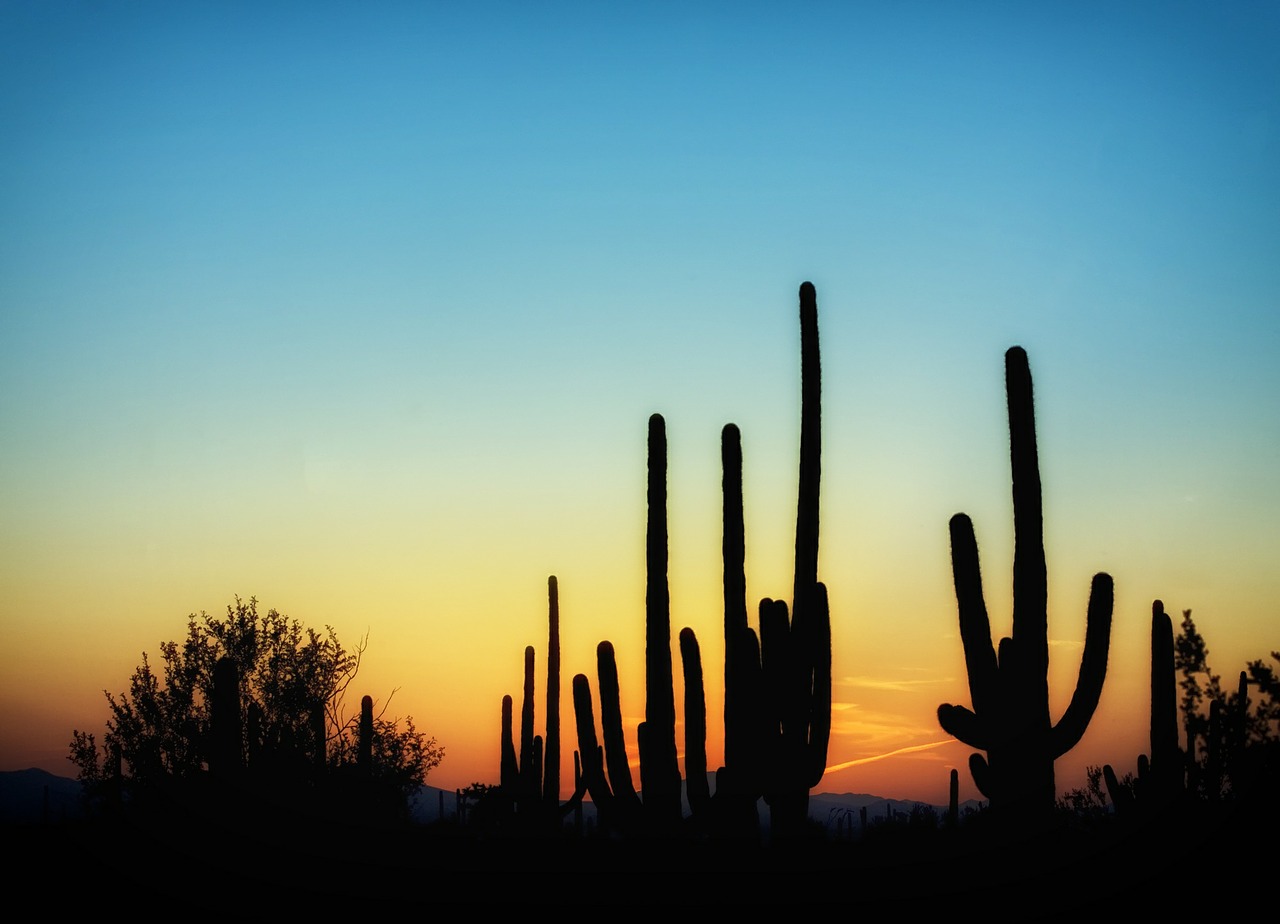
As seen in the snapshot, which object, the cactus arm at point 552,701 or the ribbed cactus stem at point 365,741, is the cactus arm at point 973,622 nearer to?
the cactus arm at point 552,701

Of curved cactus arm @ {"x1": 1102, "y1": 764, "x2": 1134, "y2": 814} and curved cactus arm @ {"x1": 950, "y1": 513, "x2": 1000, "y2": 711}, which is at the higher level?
curved cactus arm @ {"x1": 950, "y1": 513, "x2": 1000, "y2": 711}

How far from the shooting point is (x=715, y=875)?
11758mm

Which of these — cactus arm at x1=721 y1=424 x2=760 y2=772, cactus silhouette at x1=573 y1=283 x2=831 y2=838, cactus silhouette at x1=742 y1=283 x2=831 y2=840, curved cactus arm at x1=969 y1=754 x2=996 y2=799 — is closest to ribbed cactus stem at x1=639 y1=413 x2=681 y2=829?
cactus silhouette at x1=573 y1=283 x2=831 y2=838

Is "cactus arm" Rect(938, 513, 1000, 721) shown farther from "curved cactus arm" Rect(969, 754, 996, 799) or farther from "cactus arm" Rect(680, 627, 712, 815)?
"cactus arm" Rect(680, 627, 712, 815)

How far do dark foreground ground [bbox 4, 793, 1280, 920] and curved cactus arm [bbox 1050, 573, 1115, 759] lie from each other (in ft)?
2.92

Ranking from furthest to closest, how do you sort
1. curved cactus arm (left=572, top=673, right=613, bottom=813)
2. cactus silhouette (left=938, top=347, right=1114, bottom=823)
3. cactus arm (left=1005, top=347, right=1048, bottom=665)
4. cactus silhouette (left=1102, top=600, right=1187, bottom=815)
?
cactus silhouette (left=1102, top=600, right=1187, bottom=815), curved cactus arm (left=572, top=673, right=613, bottom=813), cactus arm (left=1005, top=347, right=1048, bottom=665), cactus silhouette (left=938, top=347, right=1114, bottom=823)

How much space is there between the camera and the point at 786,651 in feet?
40.3

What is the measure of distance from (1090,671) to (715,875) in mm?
4257

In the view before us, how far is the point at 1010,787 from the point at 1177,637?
12.4 meters

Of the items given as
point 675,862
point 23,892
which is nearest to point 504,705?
point 23,892

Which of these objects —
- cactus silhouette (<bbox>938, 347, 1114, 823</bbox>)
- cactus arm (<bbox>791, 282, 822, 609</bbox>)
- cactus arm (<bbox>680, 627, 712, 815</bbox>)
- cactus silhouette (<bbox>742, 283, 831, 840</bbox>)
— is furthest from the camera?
cactus arm (<bbox>680, 627, 712, 815</bbox>)

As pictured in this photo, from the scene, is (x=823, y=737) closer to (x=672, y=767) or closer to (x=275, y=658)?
(x=672, y=767)

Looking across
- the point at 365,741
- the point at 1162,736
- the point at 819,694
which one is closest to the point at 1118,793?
the point at 1162,736

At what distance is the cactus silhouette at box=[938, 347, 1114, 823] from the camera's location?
1025 cm
